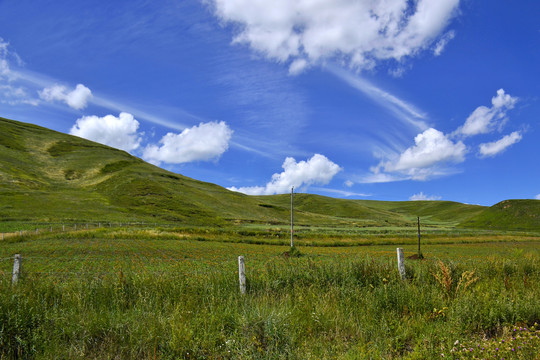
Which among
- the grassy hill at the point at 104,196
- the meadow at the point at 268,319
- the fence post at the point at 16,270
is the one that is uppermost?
the grassy hill at the point at 104,196

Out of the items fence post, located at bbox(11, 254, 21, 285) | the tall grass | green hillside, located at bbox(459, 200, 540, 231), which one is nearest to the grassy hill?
green hillside, located at bbox(459, 200, 540, 231)

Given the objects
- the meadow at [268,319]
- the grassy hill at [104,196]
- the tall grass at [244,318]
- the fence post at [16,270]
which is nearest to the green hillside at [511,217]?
the grassy hill at [104,196]

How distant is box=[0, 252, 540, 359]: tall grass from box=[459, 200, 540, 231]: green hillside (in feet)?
465

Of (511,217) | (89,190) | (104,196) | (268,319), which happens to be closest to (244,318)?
(268,319)

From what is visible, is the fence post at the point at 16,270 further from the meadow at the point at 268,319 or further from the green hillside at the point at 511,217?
the green hillside at the point at 511,217

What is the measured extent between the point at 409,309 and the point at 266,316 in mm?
3755

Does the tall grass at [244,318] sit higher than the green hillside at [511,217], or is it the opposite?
the green hillside at [511,217]

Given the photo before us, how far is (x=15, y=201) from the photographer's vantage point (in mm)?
88625

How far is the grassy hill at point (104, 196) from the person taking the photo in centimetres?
9220

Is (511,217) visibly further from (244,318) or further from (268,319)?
(244,318)

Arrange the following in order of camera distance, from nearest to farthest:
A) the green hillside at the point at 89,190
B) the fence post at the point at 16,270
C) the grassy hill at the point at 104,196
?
the fence post at the point at 16,270 < the green hillside at the point at 89,190 < the grassy hill at the point at 104,196

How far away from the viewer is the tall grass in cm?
582

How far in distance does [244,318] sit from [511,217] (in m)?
166

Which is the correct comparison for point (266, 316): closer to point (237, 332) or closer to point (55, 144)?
point (237, 332)
